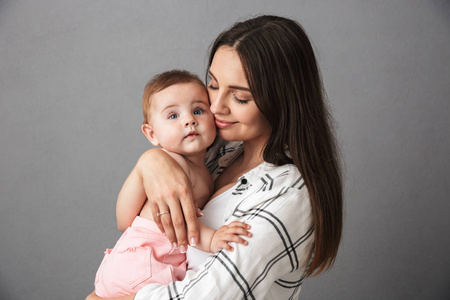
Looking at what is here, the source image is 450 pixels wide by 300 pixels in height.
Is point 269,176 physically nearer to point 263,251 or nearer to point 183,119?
point 263,251

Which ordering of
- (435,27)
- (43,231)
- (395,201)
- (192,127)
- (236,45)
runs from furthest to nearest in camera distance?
(43,231) → (395,201) → (435,27) → (192,127) → (236,45)

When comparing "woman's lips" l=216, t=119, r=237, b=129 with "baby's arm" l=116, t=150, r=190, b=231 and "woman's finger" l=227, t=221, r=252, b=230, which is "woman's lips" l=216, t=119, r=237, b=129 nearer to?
"baby's arm" l=116, t=150, r=190, b=231

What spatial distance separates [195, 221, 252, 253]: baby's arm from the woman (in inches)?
0.9

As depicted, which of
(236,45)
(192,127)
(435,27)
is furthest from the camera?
(435,27)

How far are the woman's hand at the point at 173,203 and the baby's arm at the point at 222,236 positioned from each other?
37 millimetres

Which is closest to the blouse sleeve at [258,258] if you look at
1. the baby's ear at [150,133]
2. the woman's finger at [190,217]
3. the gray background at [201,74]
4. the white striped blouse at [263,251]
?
the white striped blouse at [263,251]

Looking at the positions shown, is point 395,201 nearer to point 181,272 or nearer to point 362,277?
point 362,277

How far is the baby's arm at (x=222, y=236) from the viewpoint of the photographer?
4.61 ft

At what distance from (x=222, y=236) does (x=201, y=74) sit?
1.86 meters

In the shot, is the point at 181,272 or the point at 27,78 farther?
the point at 27,78

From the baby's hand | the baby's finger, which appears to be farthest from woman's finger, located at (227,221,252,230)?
the baby's finger

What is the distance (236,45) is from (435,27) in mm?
1901

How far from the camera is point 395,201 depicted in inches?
125

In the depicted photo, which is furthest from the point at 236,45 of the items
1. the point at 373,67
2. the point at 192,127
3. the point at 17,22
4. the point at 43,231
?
the point at 43,231
